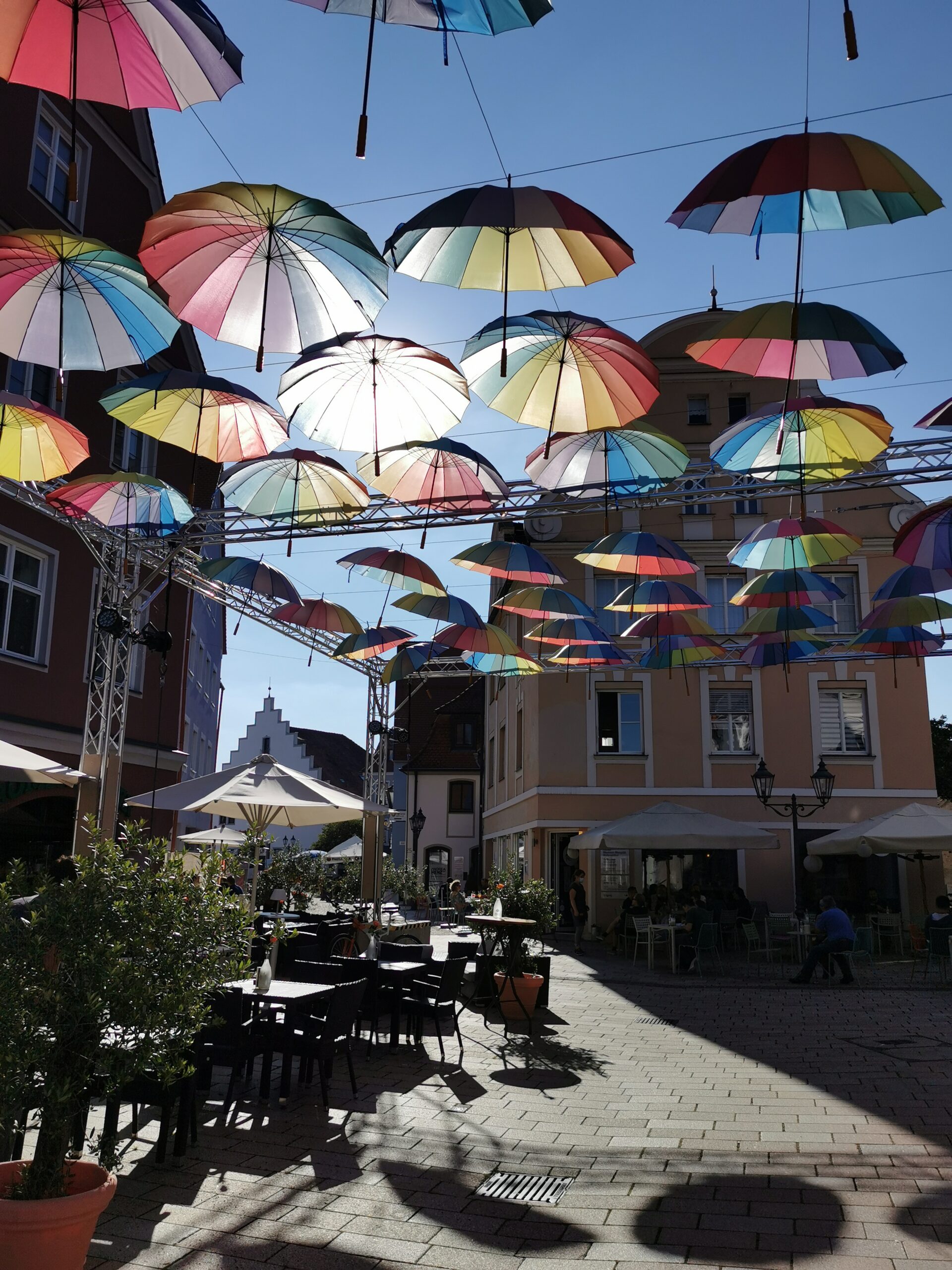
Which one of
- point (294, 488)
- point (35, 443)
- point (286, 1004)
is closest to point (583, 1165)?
point (286, 1004)

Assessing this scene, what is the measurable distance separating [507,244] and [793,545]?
7.61 meters

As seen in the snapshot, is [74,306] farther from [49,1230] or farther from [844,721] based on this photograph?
[844,721]

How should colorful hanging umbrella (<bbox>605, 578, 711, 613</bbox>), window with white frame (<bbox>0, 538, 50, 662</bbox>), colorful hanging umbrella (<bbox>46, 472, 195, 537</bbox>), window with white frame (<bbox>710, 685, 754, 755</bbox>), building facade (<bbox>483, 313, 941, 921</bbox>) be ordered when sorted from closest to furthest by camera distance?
colorful hanging umbrella (<bbox>46, 472, 195, 537</bbox>)
colorful hanging umbrella (<bbox>605, 578, 711, 613</bbox>)
window with white frame (<bbox>0, 538, 50, 662</bbox>)
building facade (<bbox>483, 313, 941, 921</bbox>)
window with white frame (<bbox>710, 685, 754, 755</bbox>)

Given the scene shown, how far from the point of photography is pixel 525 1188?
6.38 metres

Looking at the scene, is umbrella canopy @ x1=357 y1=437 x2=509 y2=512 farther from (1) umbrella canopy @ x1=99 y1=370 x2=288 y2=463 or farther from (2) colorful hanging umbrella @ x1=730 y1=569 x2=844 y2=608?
(2) colorful hanging umbrella @ x1=730 y1=569 x2=844 y2=608

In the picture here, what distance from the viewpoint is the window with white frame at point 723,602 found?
2552 cm

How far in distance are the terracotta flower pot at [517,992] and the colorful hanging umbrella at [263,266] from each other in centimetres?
825

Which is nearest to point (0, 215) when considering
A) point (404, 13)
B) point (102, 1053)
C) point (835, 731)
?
point (404, 13)

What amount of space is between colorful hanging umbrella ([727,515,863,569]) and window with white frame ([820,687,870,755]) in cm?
Answer: 1277

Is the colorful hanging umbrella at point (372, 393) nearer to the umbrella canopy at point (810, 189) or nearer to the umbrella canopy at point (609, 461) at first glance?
the umbrella canopy at point (609, 461)

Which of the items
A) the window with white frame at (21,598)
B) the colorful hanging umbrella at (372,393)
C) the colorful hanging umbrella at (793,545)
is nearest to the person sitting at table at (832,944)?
the colorful hanging umbrella at (793,545)

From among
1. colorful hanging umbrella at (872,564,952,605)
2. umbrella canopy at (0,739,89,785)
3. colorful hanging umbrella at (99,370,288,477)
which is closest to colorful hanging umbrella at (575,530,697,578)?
colorful hanging umbrella at (872,564,952,605)

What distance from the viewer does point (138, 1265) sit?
4.98m

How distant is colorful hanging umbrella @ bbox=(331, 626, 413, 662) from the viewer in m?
18.7
